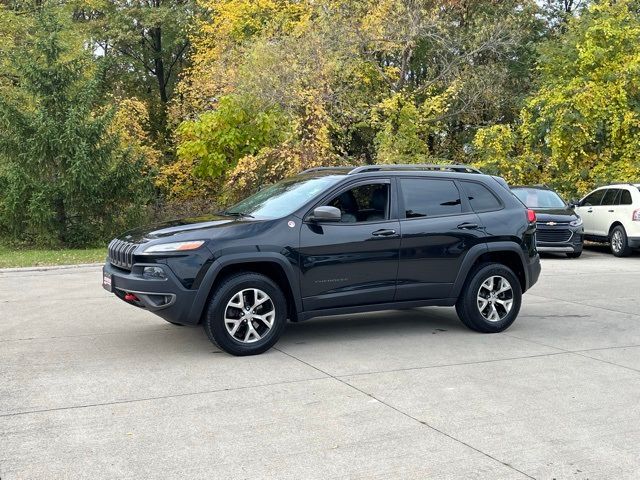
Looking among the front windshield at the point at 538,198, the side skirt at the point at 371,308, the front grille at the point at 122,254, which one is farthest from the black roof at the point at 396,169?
the front windshield at the point at 538,198

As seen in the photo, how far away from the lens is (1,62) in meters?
25.8

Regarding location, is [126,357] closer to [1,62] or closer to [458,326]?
[458,326]

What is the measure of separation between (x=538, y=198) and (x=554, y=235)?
1.74m

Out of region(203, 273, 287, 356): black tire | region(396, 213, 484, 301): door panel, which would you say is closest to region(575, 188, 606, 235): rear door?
region(396, 213, 484, 301): door panel

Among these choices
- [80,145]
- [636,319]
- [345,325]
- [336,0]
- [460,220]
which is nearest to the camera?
[460,220]

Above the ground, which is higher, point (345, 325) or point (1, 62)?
point (1, 62)

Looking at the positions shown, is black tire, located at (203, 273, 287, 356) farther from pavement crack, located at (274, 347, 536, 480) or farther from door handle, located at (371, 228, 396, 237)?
door handle, located at (371, 228, 396, 237)

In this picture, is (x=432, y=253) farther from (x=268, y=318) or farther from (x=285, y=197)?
(x=268, y=318)

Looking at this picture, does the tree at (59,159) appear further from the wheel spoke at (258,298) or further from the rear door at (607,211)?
the wheel spoke at (258,298)

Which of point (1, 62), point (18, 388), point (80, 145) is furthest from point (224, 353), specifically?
point (1, 62)

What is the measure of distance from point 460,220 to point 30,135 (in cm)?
1417

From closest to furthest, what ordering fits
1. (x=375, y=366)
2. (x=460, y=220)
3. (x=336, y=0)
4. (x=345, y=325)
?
(x=375, y=366), (x=460, y=220), (x=345, y=325), (x=336, y=0)

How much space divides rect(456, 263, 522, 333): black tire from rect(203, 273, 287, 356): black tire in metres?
2.20

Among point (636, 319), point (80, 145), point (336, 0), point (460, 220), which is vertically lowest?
point (636, 319)
